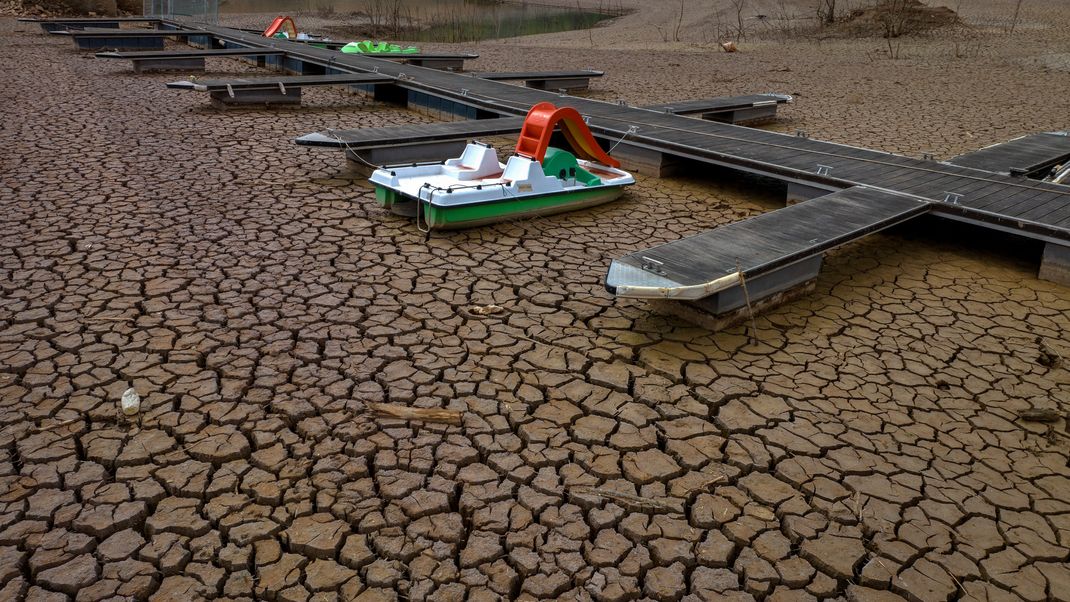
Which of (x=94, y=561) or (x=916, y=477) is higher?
(x=916, y=477)

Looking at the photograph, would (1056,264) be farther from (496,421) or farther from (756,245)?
(496,421)

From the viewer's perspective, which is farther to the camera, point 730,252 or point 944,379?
point 730,252

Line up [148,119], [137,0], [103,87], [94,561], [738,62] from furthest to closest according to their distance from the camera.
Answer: [137,0] < [738,62] < [103,87] < [148,119] < [94,561]

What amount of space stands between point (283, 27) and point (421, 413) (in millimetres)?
15857

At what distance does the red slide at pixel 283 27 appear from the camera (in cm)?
1611

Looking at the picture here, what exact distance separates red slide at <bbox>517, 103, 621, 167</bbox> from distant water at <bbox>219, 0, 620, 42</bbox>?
15.8m

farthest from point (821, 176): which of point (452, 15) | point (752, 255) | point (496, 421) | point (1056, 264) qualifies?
point (452, 15)

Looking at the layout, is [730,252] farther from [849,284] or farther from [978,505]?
[978,505]

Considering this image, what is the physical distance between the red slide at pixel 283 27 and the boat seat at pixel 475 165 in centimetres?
1147

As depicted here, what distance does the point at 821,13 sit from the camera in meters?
21.2

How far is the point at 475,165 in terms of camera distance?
20.7 ft

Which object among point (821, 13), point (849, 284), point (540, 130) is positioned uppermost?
point (821, 13)

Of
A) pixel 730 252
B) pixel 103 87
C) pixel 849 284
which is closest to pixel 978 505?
pixel 730 252

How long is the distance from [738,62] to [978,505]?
553 inches
